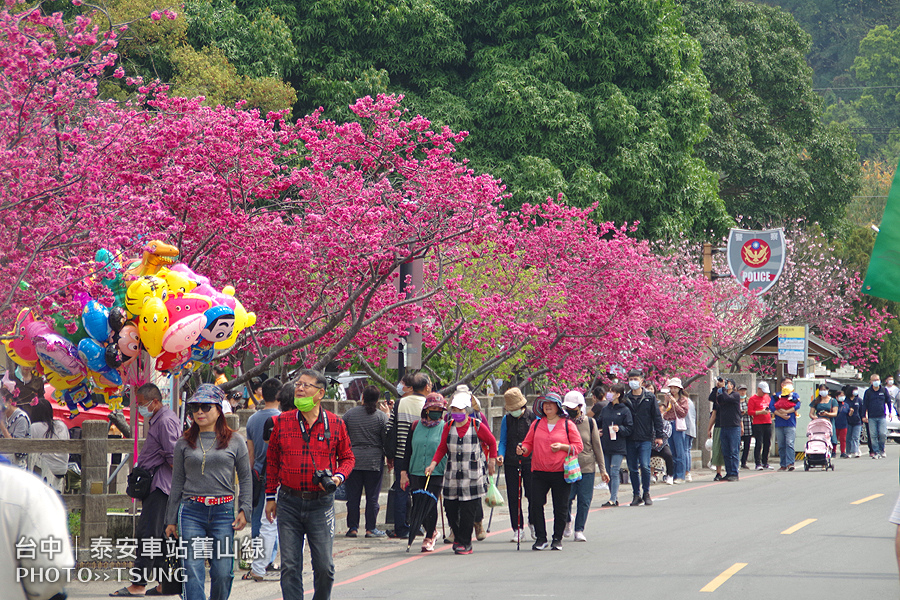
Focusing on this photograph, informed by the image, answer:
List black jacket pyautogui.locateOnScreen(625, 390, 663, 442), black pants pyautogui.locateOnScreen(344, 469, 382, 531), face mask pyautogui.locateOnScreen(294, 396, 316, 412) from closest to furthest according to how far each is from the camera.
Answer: face mask pyautogui.locateOnScreen(294, 396, 316, 412)
black pants pyautogui.locateOnScreen(344, 469, 382, 531)
black jacket pyautogui.locateOnScreen(625, 390, 663, 442)

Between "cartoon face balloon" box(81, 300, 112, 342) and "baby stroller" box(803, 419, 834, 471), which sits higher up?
"cartoon face balloon" box(81, 300, 112, 342)

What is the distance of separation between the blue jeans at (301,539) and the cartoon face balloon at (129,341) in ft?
11.6

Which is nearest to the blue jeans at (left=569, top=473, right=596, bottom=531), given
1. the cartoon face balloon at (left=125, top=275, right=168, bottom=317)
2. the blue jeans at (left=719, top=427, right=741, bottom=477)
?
the cartoon face balloon at (left=125, top=275, right=168, bottom=317)

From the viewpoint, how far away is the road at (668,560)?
10.1 m

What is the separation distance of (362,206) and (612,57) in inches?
870

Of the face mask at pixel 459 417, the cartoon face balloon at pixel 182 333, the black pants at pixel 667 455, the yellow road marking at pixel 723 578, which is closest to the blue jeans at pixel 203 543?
the cartoon face balloon at pixel 182 333

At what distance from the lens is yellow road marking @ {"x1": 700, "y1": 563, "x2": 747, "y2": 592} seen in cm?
1006

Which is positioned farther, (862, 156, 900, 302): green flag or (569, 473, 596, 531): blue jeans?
(569, 473, 596, 531): blue jeans

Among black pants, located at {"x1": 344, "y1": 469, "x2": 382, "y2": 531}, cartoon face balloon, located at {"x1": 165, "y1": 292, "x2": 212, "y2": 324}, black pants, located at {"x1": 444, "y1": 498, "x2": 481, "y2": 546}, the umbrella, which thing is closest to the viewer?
cartoon face balloon, located at {"x1": 165, "y1": 292, "x2": 212, "y2": 324}

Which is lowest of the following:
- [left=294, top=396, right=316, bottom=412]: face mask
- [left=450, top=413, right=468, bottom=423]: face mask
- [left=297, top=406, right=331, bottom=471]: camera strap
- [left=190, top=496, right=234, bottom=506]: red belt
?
[left=190, top=496, right=234, bottom=506]: red belt

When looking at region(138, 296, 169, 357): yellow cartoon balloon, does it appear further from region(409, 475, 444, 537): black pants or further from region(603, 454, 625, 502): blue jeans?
region(603, 454, 625, 502): blue jeans

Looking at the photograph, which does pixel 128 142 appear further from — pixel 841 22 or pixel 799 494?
pixel 841 22

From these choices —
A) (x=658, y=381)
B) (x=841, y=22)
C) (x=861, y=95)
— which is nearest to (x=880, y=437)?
(x=658, y=381)

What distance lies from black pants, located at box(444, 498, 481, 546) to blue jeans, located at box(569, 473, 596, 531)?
1.37m
